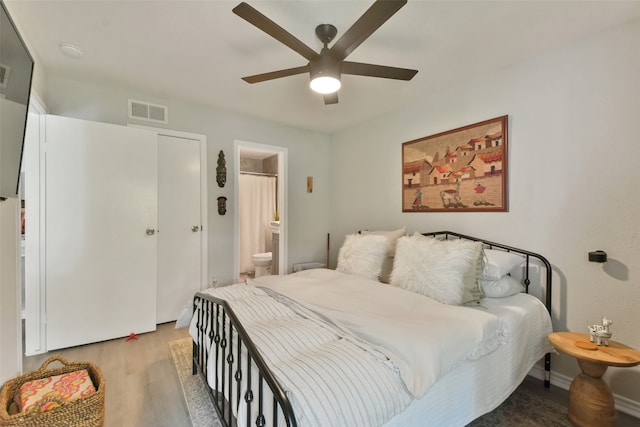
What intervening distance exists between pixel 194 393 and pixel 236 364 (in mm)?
845

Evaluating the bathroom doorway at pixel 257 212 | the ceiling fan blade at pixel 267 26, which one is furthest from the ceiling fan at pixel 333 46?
the bathroom doorway at pixel 257 212

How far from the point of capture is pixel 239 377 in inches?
48.7

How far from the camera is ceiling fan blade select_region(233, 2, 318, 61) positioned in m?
1.36

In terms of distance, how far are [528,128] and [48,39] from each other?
150 inches

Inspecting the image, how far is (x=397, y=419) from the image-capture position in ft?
3.88

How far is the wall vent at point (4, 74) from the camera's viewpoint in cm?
116

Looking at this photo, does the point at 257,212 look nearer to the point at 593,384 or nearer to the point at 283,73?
the point at 283,73

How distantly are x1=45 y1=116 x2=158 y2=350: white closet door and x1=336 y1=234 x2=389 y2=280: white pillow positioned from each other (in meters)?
2.08

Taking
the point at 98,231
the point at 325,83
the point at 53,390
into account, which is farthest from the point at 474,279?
the point at 98,231

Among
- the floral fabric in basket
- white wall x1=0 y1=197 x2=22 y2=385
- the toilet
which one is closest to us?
the floral fabric in basket

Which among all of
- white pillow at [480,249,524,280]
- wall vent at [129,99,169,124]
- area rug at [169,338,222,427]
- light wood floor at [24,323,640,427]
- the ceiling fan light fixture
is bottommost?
light wood floor at [24,323,640,427]

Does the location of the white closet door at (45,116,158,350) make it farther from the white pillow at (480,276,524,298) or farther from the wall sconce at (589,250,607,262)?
the wall sconce at (589,250,607,262)

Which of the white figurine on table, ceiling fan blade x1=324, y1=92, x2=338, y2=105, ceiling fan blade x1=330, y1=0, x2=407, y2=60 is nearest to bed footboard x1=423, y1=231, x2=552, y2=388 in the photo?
the white figurine on table

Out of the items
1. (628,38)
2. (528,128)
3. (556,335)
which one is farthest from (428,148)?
(556,335)
